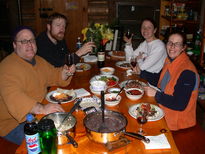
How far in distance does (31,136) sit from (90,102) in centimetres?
70

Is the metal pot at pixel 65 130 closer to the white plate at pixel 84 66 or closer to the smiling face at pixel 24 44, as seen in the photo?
the smiling face at pixel 24 44

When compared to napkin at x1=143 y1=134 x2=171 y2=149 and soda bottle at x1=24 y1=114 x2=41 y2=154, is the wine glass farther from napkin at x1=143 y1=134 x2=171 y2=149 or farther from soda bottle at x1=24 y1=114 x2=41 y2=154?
napkin at x1=143 y1=134 x2=171 y2=149

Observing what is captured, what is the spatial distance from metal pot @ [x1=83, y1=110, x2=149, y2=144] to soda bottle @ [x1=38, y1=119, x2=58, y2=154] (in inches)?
8.1

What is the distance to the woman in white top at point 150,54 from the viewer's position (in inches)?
116

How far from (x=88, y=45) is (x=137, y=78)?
0.68m

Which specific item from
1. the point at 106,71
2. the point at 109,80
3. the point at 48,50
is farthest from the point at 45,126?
the point at 48,50

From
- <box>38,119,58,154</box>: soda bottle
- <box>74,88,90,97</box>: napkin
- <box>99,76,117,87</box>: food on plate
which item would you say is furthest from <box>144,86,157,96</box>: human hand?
<box>38,119,58,154</box>: soda bottle

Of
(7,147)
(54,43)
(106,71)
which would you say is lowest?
(7,147)

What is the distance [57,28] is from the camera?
296 centimetres

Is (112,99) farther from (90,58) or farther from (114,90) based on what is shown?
(90,58)

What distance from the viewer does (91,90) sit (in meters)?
2.05

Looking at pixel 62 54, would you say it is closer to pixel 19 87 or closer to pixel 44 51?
pixel 44 51

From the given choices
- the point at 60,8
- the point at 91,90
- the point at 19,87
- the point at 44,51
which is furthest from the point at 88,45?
the point at 60,8

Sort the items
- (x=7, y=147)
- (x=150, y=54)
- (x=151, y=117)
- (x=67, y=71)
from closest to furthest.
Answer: (x=151, y=117) → (x=7, y=147) → (x=67, y=71) → (x=150, y=54)
